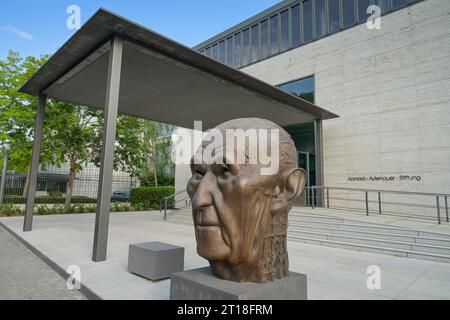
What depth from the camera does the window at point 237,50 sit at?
2008cm

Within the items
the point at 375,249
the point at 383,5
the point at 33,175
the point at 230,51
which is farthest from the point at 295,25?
the point at 33,175

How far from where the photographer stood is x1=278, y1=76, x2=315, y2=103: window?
16328 mm

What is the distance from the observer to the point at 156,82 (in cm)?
987

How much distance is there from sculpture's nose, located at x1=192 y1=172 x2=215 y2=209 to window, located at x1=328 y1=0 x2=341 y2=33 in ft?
51.4

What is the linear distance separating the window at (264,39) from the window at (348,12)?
16.0 ft

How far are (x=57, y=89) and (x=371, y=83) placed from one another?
44.4 ft

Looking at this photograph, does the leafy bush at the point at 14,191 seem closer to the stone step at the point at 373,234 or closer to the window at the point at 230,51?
the window at the point at 230,51

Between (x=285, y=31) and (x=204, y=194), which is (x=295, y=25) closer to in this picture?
(x=285, y=31)

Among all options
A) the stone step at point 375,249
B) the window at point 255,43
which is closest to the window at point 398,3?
the window at point 255,43

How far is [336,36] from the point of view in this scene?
15305mm

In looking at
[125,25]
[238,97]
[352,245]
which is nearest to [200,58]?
[125,25]

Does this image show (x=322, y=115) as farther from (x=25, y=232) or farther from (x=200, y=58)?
(x=25, y=232)

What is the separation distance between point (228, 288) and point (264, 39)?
18636 mm

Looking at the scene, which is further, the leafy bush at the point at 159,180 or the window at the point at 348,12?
the leafy bush at the point at 159,180
